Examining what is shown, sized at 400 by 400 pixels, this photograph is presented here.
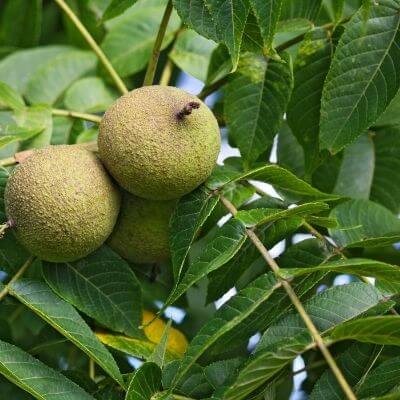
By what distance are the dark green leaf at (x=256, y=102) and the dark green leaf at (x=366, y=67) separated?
162 mm

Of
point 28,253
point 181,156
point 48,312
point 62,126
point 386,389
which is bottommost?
point 386,389

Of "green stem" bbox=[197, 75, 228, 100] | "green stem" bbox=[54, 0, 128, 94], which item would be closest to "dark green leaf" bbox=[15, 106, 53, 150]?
"green stem" bbox=[54, 0, 128, 94]

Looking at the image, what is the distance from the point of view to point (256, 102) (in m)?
1.95

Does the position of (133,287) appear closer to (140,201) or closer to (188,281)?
(140,201)

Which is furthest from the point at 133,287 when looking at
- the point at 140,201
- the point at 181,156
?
the point at 181,156

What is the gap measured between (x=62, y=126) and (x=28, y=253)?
1.46 feet

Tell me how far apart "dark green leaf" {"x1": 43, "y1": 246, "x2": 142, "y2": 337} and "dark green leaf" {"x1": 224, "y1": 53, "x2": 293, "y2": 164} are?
40 cm

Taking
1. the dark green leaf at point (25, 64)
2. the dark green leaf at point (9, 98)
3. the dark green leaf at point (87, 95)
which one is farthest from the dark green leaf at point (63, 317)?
the dark green leaf at point (25, 64)

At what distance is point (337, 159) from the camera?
2.11 m

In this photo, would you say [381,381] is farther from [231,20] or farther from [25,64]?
[25,64]

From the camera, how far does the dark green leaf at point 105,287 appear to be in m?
1.83

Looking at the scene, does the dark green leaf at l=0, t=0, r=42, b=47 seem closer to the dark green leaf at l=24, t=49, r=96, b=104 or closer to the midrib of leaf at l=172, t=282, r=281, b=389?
the dark green leaf at l=24, t=49, r=96, b=104

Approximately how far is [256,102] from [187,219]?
37cm

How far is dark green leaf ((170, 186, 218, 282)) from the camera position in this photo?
1702 millimetres
